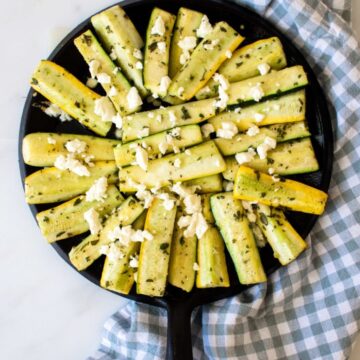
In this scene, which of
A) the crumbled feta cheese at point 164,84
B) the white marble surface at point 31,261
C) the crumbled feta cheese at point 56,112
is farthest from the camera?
the white marble surface at point 31,261

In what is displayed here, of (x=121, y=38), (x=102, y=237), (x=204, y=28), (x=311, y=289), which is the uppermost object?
(x=121, y=38)

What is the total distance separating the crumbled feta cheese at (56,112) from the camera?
1821 mm

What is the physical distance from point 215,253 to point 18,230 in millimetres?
655

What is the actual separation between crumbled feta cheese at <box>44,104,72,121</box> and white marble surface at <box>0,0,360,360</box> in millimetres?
178

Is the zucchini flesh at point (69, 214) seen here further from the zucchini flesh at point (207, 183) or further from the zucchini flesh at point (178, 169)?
the zucchini flesh at point (207, 183)

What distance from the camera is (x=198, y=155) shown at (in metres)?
1.73

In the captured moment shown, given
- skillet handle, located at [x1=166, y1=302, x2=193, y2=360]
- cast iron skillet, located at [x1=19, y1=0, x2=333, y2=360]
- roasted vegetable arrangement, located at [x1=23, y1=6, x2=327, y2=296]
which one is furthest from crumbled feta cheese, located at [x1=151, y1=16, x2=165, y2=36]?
skillet handle, located at [x1=166, y1=302, x2=193, y2=360]

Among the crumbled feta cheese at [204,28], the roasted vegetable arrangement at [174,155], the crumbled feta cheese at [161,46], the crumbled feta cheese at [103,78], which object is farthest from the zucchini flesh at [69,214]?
the crumbled feta cheese at [204,28]

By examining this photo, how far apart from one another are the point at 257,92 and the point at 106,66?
0.45 meters

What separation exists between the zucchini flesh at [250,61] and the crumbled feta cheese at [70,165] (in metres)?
0.40

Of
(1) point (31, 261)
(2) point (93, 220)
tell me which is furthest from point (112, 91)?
(1) point (31, 261)

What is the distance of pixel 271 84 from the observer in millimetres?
1741

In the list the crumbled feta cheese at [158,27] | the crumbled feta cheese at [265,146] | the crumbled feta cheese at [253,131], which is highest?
the crumbled feta cheese at [158,27]

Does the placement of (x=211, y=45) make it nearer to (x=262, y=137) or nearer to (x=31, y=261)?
(x=262, y=137)
